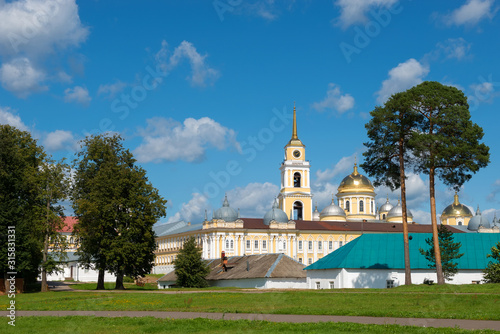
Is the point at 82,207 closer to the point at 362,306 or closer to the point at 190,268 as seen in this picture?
the point at 190,268

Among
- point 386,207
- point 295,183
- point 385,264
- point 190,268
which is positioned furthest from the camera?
point 386,207

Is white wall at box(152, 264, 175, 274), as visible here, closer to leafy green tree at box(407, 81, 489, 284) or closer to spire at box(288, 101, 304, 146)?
spire at box(288, 101, 304, 146)

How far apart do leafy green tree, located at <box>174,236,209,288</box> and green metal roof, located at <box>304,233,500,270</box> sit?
13747mm

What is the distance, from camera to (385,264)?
55.3 metres

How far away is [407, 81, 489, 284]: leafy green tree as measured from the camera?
41.9 m

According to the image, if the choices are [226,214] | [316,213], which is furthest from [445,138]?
[316,213]

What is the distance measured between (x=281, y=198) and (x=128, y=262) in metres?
90.3

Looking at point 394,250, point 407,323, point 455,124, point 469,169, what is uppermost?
point 455,124

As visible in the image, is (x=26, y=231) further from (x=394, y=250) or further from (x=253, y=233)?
(x=253, y=233)

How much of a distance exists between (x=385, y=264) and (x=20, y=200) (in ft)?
109

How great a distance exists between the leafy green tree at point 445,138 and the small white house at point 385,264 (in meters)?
11.3

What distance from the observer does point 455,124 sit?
4209 centimetres

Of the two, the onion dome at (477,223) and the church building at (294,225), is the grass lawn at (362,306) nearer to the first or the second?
the church building at (294,225)

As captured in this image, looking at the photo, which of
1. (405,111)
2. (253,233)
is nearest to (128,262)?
(405,111)
